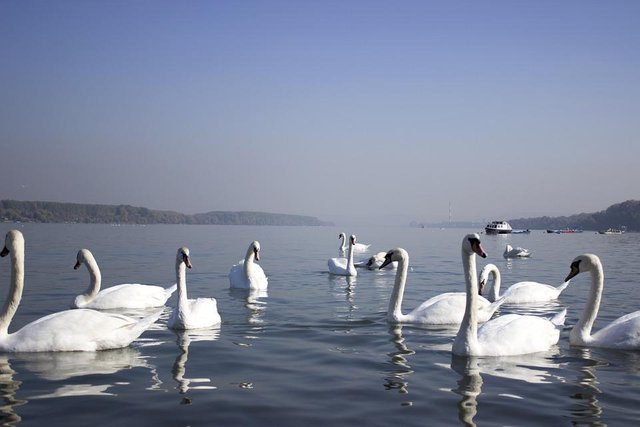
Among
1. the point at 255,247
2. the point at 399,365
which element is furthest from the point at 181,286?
the point at 255,247

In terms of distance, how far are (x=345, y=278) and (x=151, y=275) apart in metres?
7.33

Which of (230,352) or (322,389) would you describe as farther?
(230,352)

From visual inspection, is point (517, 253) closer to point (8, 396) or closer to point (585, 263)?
point (585, 263)

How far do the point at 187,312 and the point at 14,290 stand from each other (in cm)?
316

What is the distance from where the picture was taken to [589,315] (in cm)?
1114

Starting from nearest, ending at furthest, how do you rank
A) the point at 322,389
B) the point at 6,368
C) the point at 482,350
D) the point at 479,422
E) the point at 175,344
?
the point at 479,422
the point at 322,389
the point at 6,368
the point at 482,350
the point at 175,344

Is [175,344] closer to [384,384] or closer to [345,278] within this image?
[384,384]

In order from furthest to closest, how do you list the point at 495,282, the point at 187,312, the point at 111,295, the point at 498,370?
1. the point at 495,282
2. the point at 111,295
3. the point at 187,312
4. the point at 498,370

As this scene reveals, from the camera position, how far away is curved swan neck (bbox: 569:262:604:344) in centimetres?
1106

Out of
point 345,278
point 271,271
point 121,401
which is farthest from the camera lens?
point 271,271

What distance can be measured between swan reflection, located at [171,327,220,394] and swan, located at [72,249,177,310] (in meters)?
3.94

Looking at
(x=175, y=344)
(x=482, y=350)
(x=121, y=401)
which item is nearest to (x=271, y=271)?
(x=175, y=344)

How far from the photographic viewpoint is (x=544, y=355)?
408 inches

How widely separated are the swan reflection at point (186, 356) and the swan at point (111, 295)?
3.94 meters
